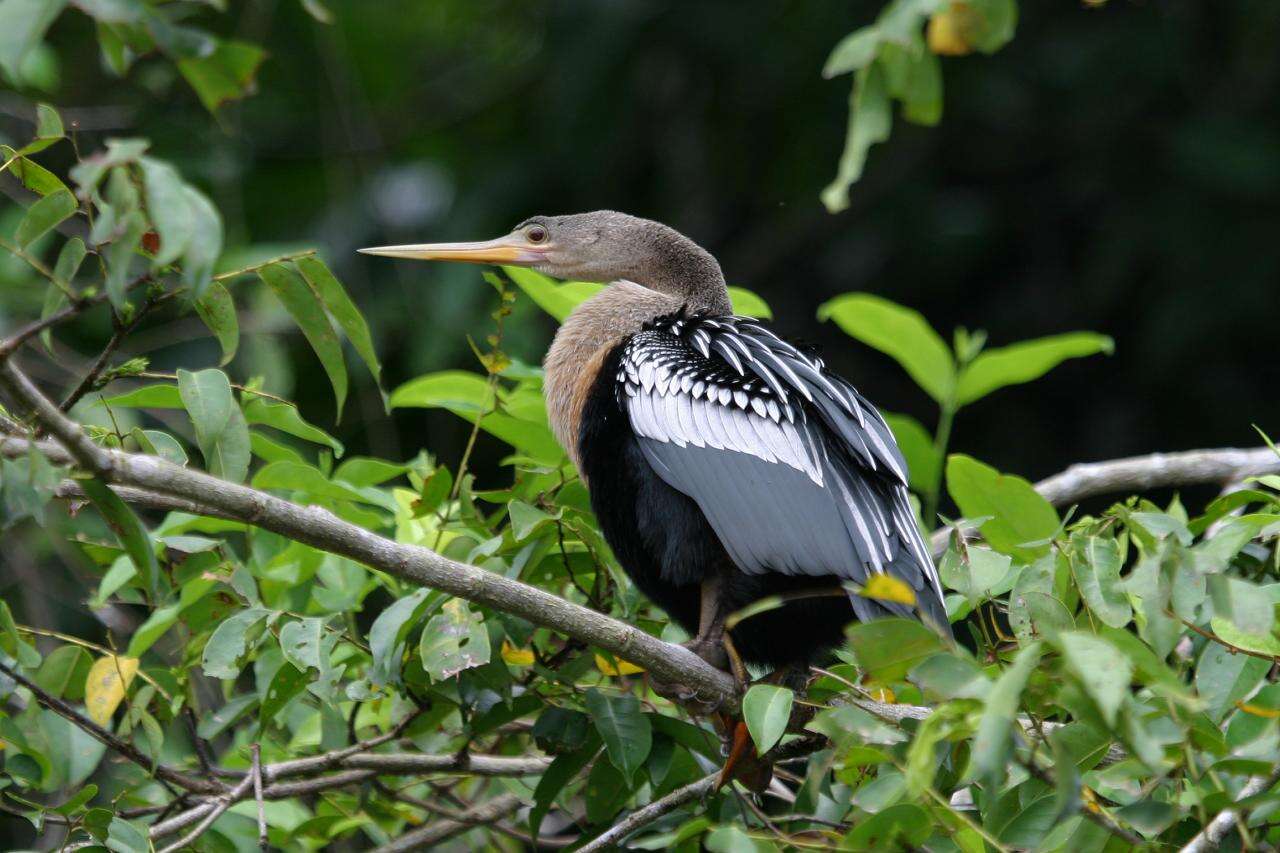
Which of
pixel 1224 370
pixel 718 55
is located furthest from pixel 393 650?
pixel 1224 370

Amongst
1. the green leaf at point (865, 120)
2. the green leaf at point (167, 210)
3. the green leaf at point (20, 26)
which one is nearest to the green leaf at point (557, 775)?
the green leaf at point (865, 120)

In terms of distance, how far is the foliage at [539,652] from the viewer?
1.55 m

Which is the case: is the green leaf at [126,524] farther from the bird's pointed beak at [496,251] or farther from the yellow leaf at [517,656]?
the bird's pointed beak at [496,251]

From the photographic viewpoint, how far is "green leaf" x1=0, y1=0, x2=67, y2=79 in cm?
148

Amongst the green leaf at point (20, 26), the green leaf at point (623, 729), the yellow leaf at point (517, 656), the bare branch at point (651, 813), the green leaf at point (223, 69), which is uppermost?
the green leaf at point (20, 26)

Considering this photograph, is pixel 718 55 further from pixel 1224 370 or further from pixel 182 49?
pixel 182 49

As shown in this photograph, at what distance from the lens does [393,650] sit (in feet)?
7.55

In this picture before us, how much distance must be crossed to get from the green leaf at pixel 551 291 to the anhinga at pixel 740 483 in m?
0.25

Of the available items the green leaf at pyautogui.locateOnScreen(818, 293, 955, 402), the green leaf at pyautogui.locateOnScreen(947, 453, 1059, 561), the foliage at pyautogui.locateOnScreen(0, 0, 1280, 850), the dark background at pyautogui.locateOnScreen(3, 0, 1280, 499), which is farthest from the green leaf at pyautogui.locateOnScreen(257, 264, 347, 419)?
the dark background at pyautogui.locateOnScreen(3, 0, 1280, 499)

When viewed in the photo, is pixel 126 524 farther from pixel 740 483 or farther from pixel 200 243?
pixel 740 483

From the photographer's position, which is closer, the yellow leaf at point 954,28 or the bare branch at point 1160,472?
the yellow leaf at point 954,28

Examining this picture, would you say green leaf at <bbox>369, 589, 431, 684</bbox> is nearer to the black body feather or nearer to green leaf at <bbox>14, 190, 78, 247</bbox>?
the black body feather

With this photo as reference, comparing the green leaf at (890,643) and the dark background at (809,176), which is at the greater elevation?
the green leaf at (890,643)

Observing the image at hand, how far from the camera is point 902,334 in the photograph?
10.8ft
